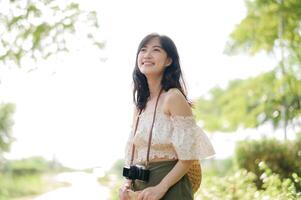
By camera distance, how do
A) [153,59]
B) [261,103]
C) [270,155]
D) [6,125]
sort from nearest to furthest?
1. [153,59]
2. [270,155]
3. [261,103]
4. [6,125]

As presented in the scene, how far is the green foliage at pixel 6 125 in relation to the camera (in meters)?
16.4

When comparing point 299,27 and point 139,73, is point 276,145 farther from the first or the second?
point 299,27

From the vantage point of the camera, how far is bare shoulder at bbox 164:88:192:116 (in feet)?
7.35

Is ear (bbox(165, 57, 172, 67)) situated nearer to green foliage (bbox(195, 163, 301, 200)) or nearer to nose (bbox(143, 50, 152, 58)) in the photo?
nose (bbox(143, 50, 152, 58))

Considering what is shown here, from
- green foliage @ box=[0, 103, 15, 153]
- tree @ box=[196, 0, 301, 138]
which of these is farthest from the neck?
green foliage @ box=[0, 103, 15, 153]

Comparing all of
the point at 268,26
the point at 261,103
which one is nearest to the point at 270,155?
the point at 268,26

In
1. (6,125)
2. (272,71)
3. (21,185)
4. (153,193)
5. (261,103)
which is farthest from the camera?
(21,185)

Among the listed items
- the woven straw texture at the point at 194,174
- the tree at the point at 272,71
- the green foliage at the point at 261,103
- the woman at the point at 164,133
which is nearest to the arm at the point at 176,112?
the woman at the point at 164,133

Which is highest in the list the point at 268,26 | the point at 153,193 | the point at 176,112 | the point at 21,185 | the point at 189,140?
the point at 268,26

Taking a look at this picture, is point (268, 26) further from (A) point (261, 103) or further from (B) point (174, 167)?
(B) point (174, 167)

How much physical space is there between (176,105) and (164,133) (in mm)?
117

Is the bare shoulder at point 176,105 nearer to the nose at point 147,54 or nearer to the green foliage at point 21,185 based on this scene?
the nose at point 147,54

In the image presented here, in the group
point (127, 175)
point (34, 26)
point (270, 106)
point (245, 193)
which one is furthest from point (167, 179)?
point (270, 106)

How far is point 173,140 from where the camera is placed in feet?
7.30
